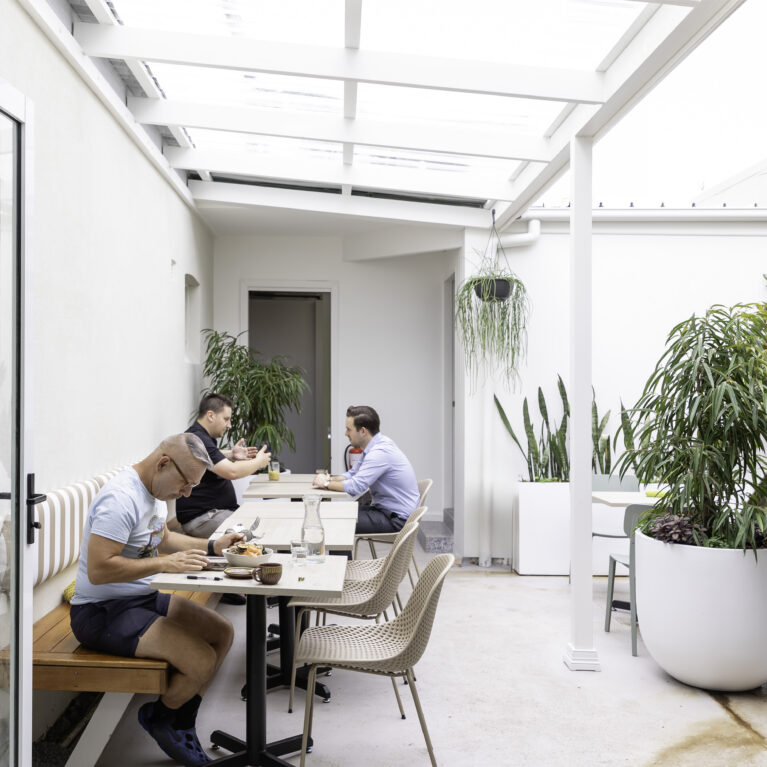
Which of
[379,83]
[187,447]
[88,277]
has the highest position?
[379,83]

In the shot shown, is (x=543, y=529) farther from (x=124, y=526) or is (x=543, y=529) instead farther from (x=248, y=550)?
(x=124, y=526)

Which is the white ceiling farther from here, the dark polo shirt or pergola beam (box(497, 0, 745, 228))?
the dark polo shirt

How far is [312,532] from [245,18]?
248cm

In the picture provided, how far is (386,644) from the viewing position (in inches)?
133

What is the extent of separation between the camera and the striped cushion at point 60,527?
11.3ft

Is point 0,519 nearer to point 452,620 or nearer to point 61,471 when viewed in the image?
point 61,471

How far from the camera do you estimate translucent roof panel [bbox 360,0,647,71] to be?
3.67 meters

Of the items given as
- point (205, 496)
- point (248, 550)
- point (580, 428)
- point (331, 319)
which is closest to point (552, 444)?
point (580, 428)

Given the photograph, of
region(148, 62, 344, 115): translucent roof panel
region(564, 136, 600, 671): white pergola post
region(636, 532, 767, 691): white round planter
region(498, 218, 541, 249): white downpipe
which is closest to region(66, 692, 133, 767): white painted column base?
region(564, 136, 600, 671): white pergola post

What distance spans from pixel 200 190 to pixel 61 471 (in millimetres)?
3844

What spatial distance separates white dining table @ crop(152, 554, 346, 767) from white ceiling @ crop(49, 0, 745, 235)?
2.31 metres

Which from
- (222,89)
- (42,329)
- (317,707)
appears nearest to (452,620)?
(317,707)

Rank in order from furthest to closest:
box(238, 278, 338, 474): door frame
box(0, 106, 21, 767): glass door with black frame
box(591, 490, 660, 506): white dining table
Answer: box(238, 278, 338, 474): door frame < box(591, 490, 660, 506): white dining table < box(0, 106, 21, 767): glass door with black frame

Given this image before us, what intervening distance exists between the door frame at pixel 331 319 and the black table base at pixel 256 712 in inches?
205
